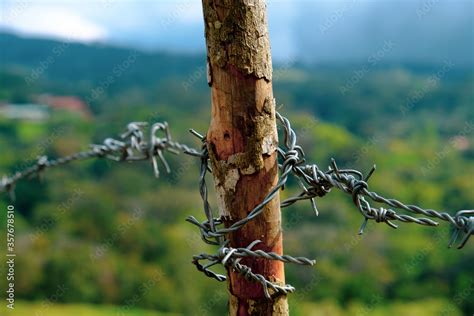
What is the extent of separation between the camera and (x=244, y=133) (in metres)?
1.03

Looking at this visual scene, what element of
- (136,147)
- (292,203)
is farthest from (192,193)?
(292,203)

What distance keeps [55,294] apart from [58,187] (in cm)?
554

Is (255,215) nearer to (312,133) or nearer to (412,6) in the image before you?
(312,133)

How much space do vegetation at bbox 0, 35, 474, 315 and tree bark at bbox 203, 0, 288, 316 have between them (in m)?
10.9

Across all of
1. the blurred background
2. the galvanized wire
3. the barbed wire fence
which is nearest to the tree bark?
the barbed wire fence

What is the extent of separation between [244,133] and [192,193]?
19.2 meters

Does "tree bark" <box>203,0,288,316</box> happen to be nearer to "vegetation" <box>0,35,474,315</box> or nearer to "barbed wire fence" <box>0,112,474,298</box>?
"barbed wire fence" <box>0,112,474,298</box>

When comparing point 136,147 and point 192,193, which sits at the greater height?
point 136,147

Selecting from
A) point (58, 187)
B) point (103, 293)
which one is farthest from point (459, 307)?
point (58, 187)

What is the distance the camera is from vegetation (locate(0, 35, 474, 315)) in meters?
15.7

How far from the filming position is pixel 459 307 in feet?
50.3

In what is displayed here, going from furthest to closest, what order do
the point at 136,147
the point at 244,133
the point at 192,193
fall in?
1. the point at 192,193
2. the point at 136,147
3. the point at 244,133

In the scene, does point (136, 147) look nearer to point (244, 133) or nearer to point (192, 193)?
point (244, 133)

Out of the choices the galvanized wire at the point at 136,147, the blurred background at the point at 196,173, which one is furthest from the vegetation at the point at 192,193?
the galvanized wire at the point at 136,147
